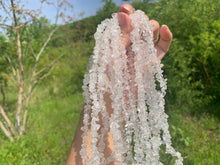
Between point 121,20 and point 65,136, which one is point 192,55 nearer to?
point 65,136

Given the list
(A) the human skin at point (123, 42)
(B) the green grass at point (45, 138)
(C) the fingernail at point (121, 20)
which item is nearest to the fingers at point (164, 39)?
(A) the human skin at point (123, 42)

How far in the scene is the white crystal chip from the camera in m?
0.73

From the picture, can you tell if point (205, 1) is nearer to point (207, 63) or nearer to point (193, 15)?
point (193, 15)

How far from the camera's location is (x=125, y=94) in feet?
2.81

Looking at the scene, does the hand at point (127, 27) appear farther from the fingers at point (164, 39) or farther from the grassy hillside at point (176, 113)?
the grassy hillside at point (176, 113)

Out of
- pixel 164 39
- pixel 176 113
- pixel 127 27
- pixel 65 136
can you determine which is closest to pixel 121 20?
pixel 127 27

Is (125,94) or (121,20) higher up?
(121,20)

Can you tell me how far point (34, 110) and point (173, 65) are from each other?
8.44 ft

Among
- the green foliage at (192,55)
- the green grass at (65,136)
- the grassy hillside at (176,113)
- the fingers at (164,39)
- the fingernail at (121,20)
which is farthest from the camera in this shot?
the green foliage at (192,55)

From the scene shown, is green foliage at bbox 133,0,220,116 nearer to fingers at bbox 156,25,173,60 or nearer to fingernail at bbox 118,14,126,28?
fingers at bbox 156,25,173,60

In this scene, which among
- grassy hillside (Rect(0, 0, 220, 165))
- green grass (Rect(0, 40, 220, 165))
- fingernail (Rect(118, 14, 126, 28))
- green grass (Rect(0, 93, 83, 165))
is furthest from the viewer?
green grass (Rect(0, 93, 83, 165))

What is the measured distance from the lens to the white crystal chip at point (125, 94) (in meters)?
0.73

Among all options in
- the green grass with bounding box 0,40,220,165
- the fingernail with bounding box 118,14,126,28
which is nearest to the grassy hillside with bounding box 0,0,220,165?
the green grass with bounding box 0,40,220,165

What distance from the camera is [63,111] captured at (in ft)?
11.9
